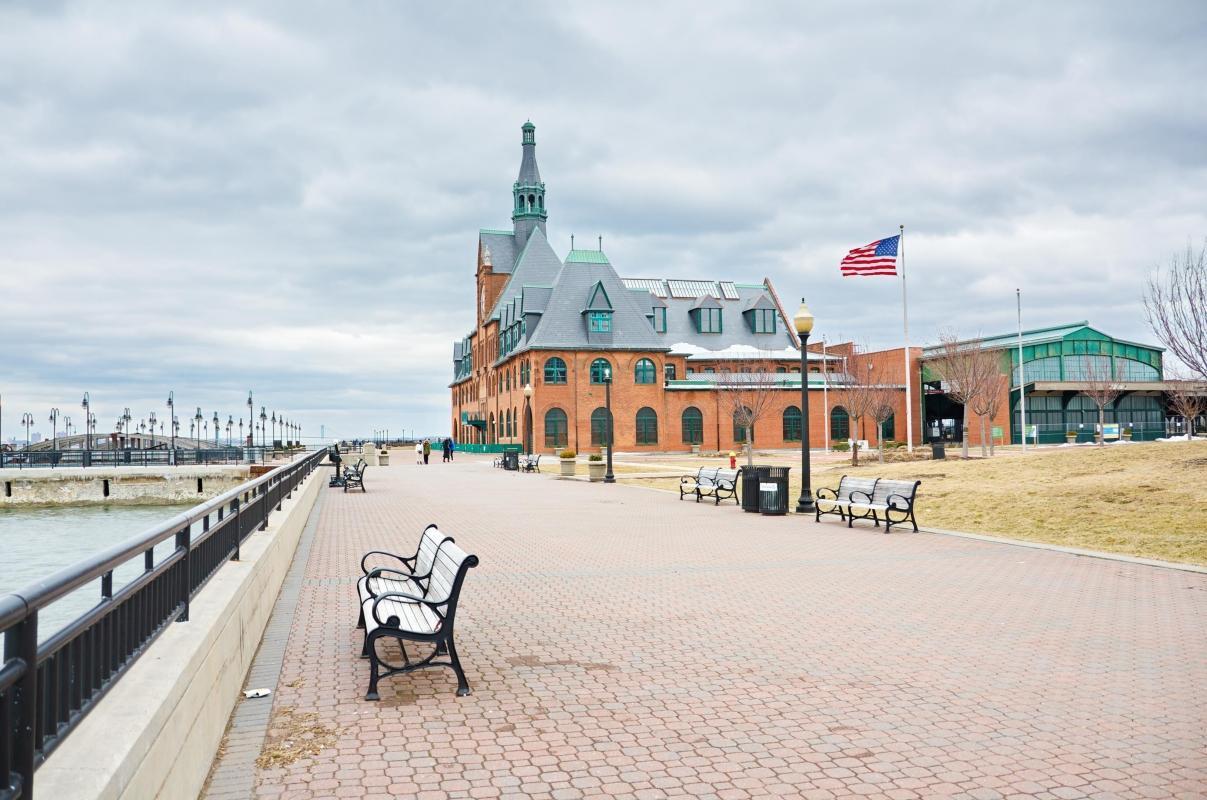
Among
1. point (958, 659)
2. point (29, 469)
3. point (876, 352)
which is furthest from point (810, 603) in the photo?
point (876, 352)

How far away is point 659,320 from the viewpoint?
7875cm

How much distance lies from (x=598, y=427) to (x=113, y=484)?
3217 centimetres

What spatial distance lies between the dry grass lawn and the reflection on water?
56.8 ft

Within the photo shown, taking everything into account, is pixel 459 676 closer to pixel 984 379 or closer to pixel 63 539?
pixel 984 379

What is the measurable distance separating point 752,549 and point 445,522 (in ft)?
24.8

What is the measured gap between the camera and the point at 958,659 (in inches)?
293

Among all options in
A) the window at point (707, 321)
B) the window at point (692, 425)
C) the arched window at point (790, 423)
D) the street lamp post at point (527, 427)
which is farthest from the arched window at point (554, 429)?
the window at point (707, 321)

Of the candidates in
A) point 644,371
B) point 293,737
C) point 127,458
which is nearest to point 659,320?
point 644,371

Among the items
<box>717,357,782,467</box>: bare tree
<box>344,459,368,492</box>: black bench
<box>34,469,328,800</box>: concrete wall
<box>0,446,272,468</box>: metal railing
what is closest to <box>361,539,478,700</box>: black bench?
<box>34,469,328,800</box>: concrete wall

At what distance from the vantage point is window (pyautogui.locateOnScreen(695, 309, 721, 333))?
79688 mm

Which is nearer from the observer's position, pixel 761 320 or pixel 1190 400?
pixel 1190 400

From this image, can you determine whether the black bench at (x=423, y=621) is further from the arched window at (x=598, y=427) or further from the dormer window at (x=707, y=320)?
the dormer window at (x=707, y=320)

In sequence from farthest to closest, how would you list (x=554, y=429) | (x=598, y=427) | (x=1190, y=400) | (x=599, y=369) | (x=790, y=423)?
(x=790, y=423) < (x=599, y=369) < (x=598, y=427) < (x=554, y=429) < (x=1190, y=400)

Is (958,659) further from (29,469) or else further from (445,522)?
(29,469)
